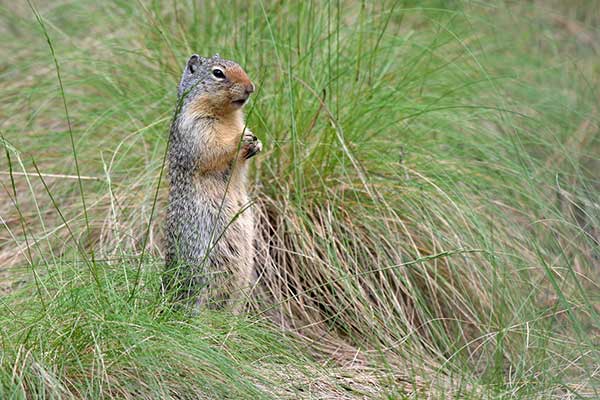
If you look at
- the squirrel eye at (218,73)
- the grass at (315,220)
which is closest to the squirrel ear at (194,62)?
the squirrel eye at (218,73)

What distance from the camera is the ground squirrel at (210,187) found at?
13.4ft

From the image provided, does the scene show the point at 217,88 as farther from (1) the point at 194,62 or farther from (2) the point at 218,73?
(1) the point at 194,62

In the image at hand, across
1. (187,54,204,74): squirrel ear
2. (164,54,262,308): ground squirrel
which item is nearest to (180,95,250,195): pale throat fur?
(164,54,262,308): ground squirrel

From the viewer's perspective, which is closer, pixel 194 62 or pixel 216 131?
pixel 216 131

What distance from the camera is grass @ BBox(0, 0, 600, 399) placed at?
11.5 ft

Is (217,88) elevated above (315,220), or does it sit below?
above

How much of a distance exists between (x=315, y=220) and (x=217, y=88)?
92 cm

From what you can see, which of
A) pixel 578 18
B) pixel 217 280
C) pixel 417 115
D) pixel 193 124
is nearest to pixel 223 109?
pixel 193 124

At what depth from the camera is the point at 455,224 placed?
4594 mm

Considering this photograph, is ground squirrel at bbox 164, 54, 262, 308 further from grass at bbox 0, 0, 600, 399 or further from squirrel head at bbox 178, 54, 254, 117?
grass at bbox 0, 0, 600, 399

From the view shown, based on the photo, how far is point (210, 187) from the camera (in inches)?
165

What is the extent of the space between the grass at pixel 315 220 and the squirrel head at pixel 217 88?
178 mm

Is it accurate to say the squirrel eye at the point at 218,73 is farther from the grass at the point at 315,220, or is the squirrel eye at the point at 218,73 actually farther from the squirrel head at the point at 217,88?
the grass at the point at 315,220

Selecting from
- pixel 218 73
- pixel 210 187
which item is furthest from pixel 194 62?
pixel 210 187
